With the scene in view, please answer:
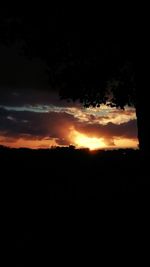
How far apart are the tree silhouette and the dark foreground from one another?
2.85m

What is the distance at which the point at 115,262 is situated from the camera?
945 centimetres

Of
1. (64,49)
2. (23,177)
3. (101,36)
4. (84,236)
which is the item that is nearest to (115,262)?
(84,236)

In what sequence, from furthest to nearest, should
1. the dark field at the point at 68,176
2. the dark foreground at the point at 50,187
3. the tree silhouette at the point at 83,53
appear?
the tree silhouette at the point at 83,53 → the dark field at the point at 68,176 → the dark foreground at the point at 50,187

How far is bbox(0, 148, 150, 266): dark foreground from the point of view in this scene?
10884 millimetres

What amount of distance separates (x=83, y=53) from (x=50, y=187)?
7.65 m

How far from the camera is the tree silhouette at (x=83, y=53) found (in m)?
18.8

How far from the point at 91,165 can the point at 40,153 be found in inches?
128

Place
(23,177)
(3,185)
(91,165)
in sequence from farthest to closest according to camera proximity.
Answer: (91,165), (23,177), (3,185)

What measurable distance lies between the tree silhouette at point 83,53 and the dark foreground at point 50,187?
2.85 metres

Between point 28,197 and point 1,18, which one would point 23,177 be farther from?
point 1,18

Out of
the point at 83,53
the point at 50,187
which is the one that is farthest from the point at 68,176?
the point at 83,53

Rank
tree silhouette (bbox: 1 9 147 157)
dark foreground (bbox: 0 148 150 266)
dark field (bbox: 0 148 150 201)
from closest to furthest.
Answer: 1. dark foreground (bbox: 0 148 150 266)
2. dark field (bbox: 0 148 150 201)
3. tree silhouette (bbox: 1 9 147 157)

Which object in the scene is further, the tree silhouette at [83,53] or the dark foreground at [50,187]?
the tree silhouette at [83,53]

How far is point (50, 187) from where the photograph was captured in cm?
1683
